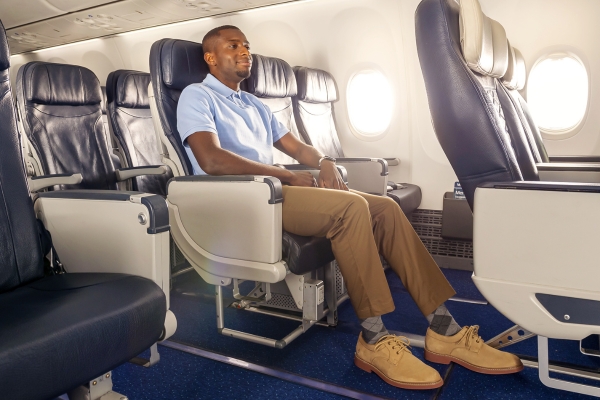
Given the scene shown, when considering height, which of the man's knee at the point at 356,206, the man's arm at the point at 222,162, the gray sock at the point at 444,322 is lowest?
the gray sock at the point at 444,322

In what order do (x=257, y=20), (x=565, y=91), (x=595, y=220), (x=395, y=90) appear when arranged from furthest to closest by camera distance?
(x=257, y=20)
(x=395, y=90)
(x=565, y=91)
(x=595, y=220)

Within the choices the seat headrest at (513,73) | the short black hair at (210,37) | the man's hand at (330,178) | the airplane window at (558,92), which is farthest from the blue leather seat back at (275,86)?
the airplane window at (558,92)

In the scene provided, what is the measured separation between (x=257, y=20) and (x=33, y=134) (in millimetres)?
3027

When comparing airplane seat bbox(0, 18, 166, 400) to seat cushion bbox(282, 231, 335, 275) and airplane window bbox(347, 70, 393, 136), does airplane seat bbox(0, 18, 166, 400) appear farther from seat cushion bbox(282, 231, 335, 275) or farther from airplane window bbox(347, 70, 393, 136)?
airplane window bbox(347, 70, 393, 136)

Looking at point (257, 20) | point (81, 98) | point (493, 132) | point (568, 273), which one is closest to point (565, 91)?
point (493, 132)

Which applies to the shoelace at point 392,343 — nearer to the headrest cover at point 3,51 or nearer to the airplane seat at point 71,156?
the airplane seat at point 71,156

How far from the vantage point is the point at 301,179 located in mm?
2219

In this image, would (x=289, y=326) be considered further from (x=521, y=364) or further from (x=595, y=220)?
(x=595, y=220)

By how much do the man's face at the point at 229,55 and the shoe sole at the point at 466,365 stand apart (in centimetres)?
169

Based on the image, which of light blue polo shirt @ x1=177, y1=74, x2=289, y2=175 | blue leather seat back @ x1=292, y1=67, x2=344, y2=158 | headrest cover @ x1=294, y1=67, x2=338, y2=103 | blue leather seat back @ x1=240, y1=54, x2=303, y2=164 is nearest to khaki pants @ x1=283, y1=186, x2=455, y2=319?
light blue polo shirt @ x1=177, y1=74, x2=289, y2=175

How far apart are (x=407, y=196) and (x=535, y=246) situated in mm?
2123

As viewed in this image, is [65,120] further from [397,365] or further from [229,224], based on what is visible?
[397,365]

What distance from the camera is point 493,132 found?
1667 millimetres

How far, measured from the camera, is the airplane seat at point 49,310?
0.95 metres
